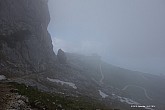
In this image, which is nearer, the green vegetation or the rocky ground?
the rocky ground

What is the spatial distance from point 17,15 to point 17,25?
7.96 m

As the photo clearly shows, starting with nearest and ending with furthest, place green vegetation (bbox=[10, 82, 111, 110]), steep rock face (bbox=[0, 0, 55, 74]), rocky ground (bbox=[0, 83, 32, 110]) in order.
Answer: rocky ground (bbox=[0, 83, 32, 110]), green vegetation (bbox=[10, 82, 111, 110]), steep rock face (bbox=[0, 0, 55, 74])

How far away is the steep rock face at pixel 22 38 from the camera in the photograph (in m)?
136

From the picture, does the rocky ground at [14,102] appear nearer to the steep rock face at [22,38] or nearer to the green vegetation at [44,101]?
the green vegetation at [44,101]

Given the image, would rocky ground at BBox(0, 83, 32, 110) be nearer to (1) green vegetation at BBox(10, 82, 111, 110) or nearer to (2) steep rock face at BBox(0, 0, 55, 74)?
(1) green vegetation at BBox(10, 82, 111, 110)

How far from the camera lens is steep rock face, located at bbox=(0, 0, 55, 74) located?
5349 inches

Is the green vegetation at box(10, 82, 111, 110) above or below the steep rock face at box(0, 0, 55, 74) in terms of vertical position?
below

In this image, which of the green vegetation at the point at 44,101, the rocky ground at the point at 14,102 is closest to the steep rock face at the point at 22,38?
the green vegetation at the point at 44,101

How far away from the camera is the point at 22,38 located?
153125mm

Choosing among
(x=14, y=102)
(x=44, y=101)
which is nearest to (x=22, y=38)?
(x=44, y=101)

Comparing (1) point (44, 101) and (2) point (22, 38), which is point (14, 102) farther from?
(2) point (22, 38)

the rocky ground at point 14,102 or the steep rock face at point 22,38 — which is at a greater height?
the steep rock face at point 22,38

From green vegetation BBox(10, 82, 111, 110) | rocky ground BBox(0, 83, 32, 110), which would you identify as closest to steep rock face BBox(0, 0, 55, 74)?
green vegetation BBox(10, 82, 111, 110)

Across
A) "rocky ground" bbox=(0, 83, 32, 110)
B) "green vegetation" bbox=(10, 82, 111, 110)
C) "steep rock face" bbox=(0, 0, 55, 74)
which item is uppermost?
"steep rock face" bbox=(0, 0, 55, 74)
